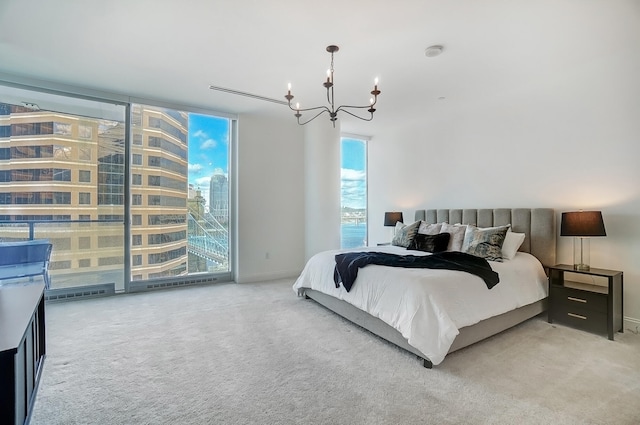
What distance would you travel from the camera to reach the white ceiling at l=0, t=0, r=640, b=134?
95.6 inches

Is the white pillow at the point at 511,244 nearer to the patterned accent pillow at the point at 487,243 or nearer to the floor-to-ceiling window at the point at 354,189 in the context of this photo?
the patterned accent pillow at the point at 487,243

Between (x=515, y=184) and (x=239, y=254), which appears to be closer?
(x=515, y=184)

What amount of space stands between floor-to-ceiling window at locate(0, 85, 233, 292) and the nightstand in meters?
4.58

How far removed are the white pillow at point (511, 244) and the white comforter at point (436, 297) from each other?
0.13 metres

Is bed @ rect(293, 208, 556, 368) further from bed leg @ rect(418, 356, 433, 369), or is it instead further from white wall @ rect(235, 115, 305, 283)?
white wall @ rect(235, 115, 305, 283)

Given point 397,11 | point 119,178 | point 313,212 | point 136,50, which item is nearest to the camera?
point 397,11

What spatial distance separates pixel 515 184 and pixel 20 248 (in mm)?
6170

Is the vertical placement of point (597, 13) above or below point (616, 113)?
above

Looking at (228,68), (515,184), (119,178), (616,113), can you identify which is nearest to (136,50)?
(228,68)

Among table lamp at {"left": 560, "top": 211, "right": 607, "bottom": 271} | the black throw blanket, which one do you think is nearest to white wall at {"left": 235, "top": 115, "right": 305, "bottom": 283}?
the black throw blanket

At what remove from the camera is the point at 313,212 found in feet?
18.4

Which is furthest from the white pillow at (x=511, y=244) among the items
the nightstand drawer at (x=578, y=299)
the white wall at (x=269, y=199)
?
the white wall at (x=269, y=199)

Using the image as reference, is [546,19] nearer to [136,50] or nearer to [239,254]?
[136,50]

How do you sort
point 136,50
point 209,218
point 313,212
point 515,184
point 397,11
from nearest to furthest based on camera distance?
point 397,11
point 136,50
point 515,184
point 209,218
point 313,212
